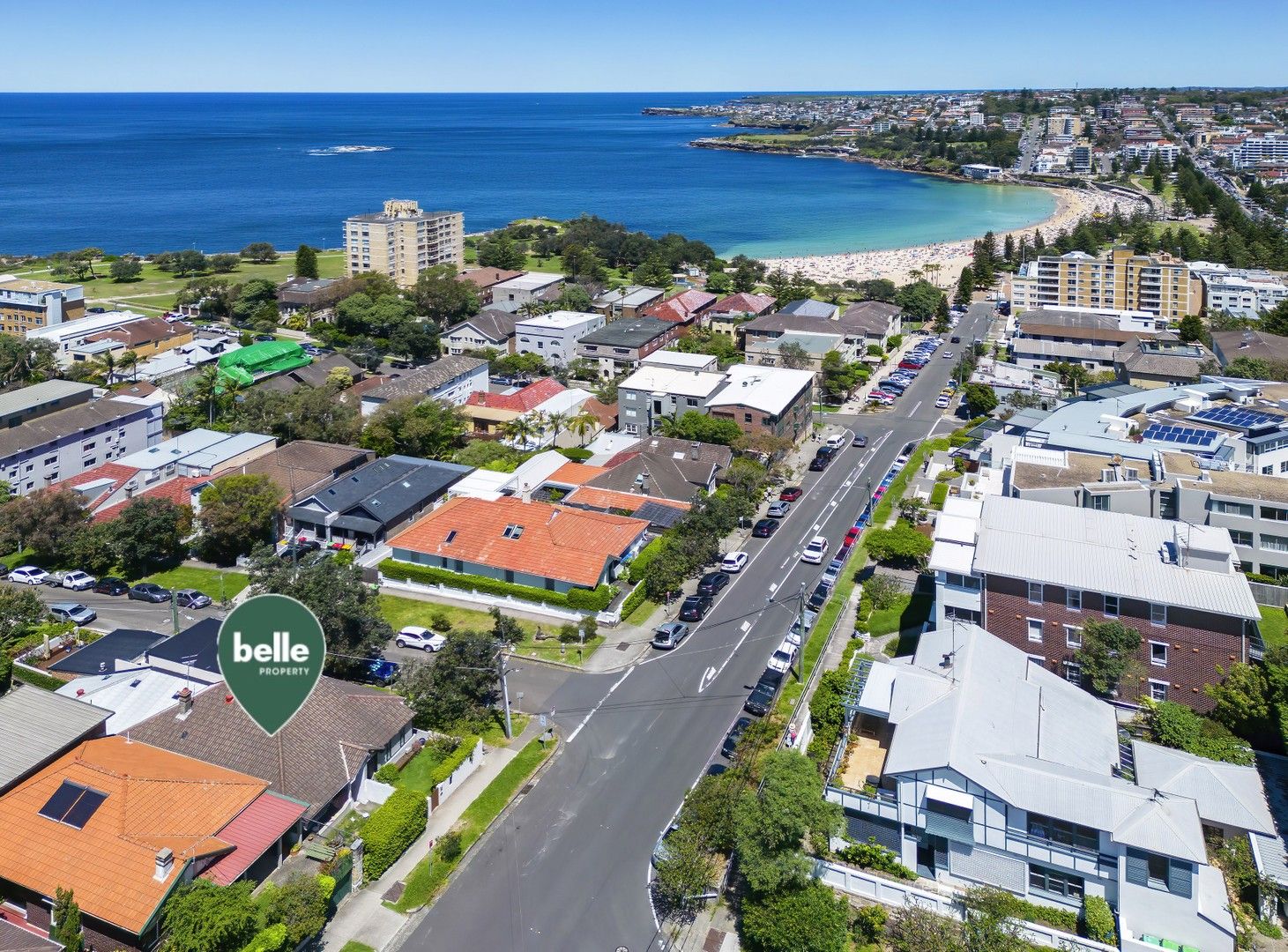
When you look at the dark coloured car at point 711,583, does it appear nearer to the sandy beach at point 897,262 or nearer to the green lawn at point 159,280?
the sandy beach at point 897,262

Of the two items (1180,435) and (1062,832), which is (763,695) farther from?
(1180,435)

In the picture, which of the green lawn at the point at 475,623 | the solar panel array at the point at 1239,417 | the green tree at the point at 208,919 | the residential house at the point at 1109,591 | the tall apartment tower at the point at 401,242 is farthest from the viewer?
the tall apartment tower at the point at 401,242

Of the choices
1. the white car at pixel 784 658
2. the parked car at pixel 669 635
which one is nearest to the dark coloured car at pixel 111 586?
the parked car at pixel 669 635

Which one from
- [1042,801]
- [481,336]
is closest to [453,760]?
[1042,801]

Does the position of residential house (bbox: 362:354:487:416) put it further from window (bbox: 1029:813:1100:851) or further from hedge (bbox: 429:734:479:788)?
window (bbox: 1029:813:1100:851)

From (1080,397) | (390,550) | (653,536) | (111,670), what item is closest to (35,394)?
(390,550)

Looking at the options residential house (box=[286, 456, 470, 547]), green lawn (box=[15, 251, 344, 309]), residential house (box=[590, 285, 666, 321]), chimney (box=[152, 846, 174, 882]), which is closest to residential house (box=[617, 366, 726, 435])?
residential house (box=[286, 456, 470, 547])

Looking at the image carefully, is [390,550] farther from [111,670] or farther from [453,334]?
[453,334]
